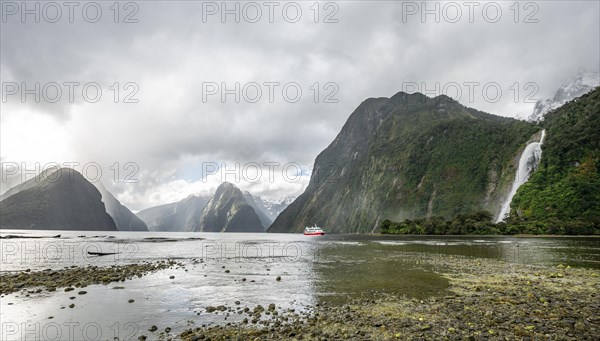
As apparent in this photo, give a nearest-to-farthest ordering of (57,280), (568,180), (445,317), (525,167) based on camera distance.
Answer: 1. (445,317)
2. (57,280)
3. (568,180)
4. (525,167)

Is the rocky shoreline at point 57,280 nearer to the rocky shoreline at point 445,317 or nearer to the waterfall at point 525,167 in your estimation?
the rocky shoreline at point 445,317

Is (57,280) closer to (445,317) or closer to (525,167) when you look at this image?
(445,317)

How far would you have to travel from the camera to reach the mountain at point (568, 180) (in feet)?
344

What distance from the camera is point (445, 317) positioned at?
1534 centimetres

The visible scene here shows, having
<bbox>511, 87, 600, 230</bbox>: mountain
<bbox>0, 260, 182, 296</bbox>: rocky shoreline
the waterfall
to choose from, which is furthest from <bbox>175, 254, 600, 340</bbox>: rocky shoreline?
the waterfall

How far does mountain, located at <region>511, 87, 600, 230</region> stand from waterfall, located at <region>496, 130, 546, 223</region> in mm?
6687

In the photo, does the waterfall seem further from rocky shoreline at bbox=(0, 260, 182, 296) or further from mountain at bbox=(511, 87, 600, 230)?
rocky shoreline at bbox=(0, 260, 182, 296)

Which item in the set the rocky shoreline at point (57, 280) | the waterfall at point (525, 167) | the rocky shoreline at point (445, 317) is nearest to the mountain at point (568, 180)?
the waterfall at point (525, 167)

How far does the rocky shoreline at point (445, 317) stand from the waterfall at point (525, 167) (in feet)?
472

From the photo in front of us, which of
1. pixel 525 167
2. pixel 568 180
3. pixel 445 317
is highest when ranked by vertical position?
pixel 525 167

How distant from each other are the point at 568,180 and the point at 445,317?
134173mm

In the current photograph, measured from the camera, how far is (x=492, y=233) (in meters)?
124

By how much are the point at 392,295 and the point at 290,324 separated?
28.7 feet

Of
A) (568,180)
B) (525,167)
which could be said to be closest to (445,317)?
(568,180)
